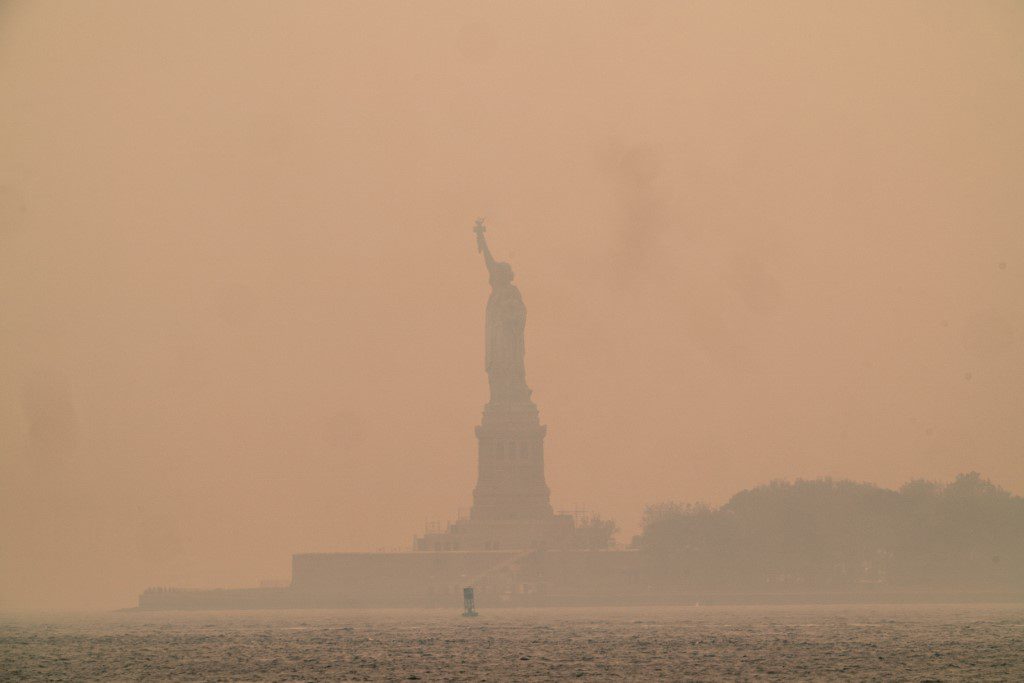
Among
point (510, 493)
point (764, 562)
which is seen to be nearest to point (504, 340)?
point (510, 493)

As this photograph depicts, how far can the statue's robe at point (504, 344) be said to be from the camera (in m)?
187

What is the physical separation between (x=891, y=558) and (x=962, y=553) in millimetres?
6311

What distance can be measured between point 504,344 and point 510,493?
13.4 metres

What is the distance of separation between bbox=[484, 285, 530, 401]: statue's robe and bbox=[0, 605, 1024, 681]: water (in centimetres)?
3756

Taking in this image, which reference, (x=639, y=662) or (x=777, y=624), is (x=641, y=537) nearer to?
(x=777, y=624)

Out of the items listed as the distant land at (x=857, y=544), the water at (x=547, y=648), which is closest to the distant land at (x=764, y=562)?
the distant land at (x=857, y=544)

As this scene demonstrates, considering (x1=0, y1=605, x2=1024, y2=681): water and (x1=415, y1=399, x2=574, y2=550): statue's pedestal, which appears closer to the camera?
(x1=0, y1=605, x2=1024, y2=681): water

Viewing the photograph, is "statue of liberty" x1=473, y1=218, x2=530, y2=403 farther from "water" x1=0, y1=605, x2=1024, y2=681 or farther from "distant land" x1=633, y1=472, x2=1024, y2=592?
"water" x1=0, y1=605, x2=1024, y2=681

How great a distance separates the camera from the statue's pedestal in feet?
602

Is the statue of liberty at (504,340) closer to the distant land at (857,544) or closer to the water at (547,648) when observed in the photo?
the distant land at (857,544)

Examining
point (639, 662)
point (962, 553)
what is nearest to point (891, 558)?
point (962, 553)

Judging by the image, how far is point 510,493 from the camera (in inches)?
7279

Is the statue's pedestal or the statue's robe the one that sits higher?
the statue's robe

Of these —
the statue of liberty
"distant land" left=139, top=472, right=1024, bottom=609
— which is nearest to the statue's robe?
the statue of liberty
